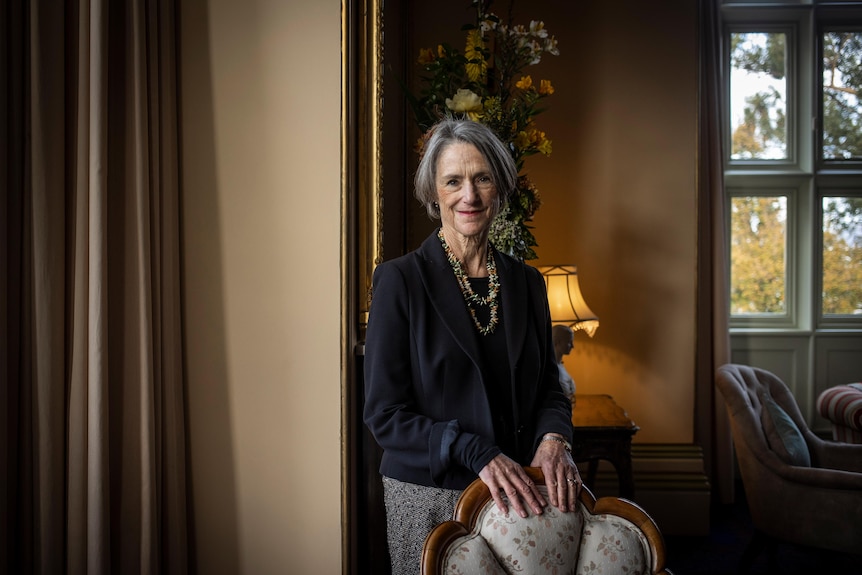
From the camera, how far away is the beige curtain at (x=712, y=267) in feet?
13.8

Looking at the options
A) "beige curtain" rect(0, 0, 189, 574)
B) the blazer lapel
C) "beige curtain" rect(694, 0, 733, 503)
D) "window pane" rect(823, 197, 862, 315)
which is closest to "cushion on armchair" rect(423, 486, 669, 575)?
the blazer lapel

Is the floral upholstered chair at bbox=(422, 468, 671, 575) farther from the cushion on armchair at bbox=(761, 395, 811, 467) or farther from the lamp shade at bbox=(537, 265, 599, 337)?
the lamp shade at bbox=(537, 265, 599, 337)

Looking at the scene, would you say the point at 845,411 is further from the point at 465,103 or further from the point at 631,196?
the point at 465,103

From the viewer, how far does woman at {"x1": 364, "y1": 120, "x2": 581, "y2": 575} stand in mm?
1364

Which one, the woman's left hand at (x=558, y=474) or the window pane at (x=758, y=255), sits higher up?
the window pane at (x=758, y=255)

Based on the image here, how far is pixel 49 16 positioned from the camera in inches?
63.3

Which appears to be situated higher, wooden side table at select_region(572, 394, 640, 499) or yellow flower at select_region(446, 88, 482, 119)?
yellow flower at select_region(446, 88, 482, 119)

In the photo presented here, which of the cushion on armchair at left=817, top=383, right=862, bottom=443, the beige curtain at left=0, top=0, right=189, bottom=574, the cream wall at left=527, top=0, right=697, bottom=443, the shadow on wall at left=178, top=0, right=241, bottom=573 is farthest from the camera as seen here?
the cream wall at left=527, top=0, right=697, bottom=443

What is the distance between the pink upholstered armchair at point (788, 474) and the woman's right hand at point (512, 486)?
1.94m

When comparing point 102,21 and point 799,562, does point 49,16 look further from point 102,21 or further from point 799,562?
point 799,562

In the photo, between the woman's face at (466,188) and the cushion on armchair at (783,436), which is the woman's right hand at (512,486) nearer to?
the woman's face at (466,188)

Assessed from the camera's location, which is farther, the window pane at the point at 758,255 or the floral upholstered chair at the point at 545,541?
the window pane at the point at 758,255

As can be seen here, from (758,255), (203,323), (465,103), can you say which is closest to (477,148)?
(203,323)

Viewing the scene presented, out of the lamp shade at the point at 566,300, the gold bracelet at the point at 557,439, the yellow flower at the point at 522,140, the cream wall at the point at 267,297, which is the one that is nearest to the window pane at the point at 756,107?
the lamp shade at the point at 566,300
